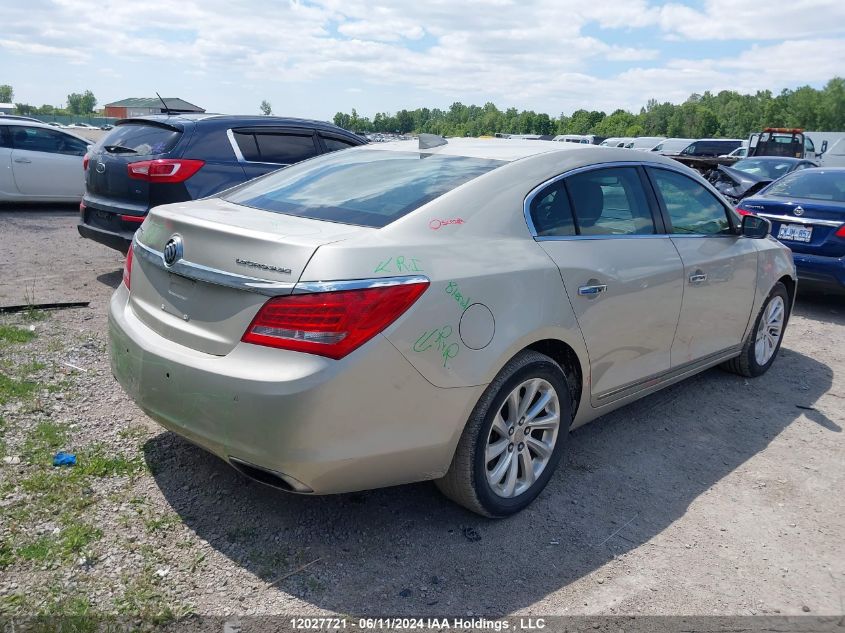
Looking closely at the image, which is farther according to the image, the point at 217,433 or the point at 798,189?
the point at 798,189

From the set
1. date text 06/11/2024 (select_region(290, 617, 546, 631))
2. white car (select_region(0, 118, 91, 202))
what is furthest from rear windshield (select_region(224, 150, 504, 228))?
white car (select_region(0, 118, 91, 202))

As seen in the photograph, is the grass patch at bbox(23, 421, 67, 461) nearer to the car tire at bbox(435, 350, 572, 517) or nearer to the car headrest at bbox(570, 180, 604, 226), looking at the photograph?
the car tire at bbox(435, 350, 572, 517)

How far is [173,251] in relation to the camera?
3.09 meters

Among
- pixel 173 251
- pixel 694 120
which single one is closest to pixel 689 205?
pixel 173 251

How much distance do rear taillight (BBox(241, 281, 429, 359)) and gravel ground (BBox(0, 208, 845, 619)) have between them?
95cm

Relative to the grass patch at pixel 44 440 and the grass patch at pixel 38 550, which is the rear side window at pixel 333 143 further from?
the grass patch at pixel 38 550

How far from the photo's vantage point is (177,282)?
308 cm

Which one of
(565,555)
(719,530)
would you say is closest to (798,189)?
(719,530)

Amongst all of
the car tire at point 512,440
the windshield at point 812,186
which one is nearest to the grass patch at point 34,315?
the car tire at point 512,440

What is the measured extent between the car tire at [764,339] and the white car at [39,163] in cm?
1061

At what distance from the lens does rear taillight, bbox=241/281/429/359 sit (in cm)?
265

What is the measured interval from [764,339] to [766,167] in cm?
1196

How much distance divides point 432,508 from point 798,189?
7142mm

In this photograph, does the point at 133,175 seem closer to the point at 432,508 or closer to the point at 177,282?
the point at 177,282
